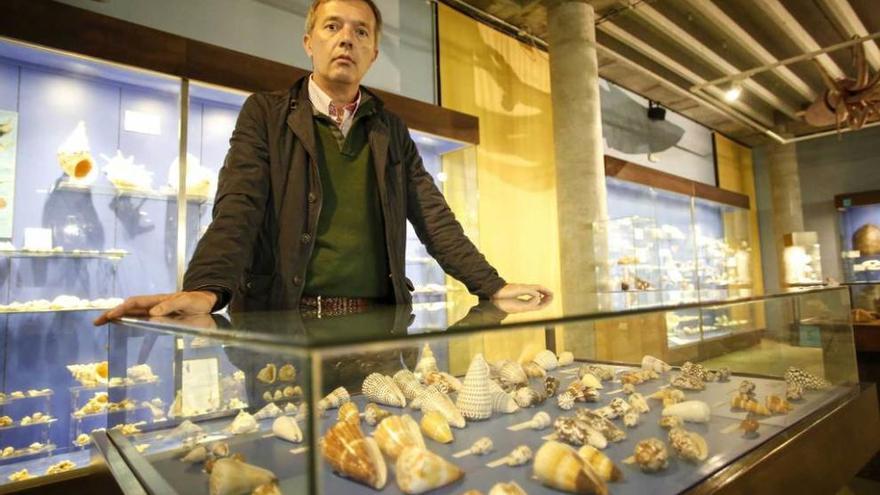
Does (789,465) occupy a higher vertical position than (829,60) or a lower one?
lower

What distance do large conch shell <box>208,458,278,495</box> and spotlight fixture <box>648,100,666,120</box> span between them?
8830 mm

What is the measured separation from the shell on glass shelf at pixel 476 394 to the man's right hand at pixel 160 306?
0.54 meters

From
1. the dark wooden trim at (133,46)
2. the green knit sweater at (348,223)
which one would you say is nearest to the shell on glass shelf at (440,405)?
the green knit sweater at (348,223)

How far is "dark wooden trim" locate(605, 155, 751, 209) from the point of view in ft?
20.3

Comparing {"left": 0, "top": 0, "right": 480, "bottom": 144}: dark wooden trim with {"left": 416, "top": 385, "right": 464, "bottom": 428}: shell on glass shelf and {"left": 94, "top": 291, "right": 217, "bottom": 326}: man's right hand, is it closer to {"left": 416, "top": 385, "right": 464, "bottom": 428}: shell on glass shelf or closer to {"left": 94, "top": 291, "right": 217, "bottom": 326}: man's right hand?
{"left": 94, "top": 291, "right": 217, "bottom": 326}: man's right hand

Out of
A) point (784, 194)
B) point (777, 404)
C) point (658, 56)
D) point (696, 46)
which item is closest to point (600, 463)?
point (777, 404)

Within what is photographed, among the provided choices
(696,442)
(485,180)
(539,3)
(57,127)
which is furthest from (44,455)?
(539,3)

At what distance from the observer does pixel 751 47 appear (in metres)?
6.97

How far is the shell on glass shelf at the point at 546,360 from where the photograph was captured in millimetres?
1016

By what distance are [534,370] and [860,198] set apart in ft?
39.2

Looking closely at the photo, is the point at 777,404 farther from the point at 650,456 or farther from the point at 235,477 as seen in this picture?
the point at 235,477

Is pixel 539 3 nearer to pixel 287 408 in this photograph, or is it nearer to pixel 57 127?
pixel 57 127

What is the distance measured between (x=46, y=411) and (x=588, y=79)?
→ 16.2 feet

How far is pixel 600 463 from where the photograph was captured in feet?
2.71
